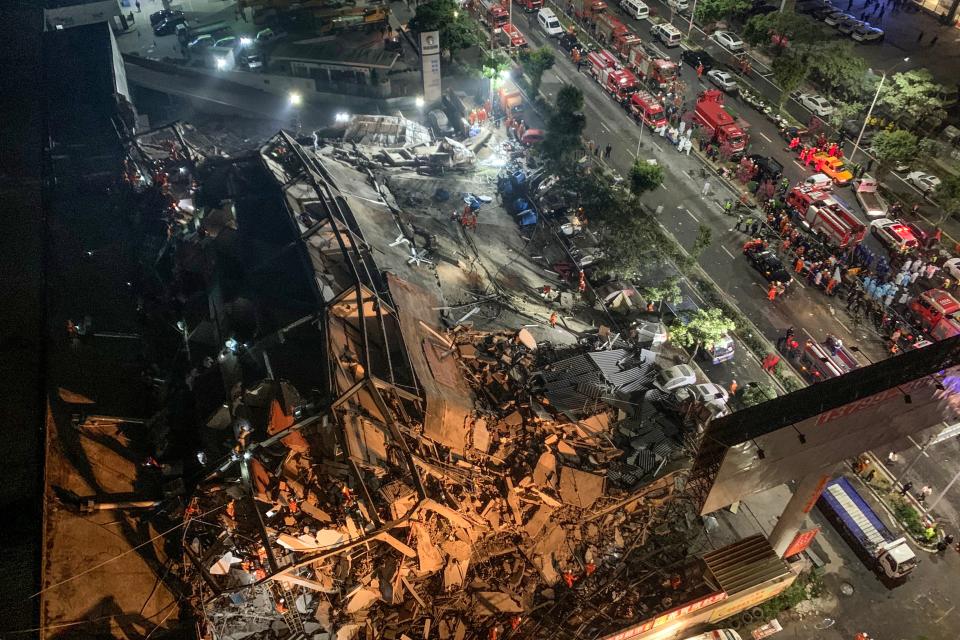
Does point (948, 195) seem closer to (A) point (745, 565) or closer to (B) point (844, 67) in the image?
(B) point (844, 67)

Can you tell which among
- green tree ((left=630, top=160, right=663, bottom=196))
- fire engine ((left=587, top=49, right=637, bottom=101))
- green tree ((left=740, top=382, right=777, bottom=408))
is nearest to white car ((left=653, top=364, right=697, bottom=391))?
green tree ((left=740, top=382, right=777, bottom=408))

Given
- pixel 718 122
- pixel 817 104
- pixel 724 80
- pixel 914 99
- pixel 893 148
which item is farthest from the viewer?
pixel 724 80

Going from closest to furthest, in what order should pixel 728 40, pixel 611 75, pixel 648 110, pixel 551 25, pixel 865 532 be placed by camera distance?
1. pixel 865 532
2. pixel 648 110
3. pixel 611 75
4. pixel 728 40
5. pixel 551 25

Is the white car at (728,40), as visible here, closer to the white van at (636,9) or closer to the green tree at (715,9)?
the green tree at (715,9)

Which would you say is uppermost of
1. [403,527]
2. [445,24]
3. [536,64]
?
[445,24]

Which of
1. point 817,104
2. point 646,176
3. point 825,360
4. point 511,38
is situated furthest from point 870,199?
point 511,38

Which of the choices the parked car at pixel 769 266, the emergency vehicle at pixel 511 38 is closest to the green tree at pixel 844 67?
the parked car at pixel 769 266
